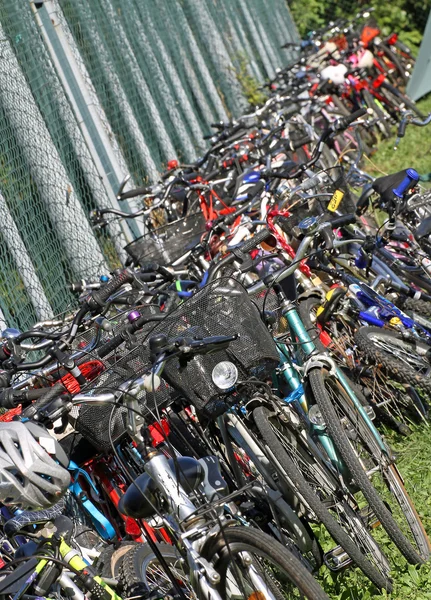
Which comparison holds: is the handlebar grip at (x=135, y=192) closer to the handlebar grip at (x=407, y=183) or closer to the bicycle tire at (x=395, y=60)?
the handlebar grip at (x=407, y=183)

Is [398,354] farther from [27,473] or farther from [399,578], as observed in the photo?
[27,473]

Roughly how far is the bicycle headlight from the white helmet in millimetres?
767

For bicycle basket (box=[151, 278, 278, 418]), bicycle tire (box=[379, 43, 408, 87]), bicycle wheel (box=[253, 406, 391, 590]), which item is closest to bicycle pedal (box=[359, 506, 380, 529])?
bicycle wheel (box=[253, 406, 391, 590])

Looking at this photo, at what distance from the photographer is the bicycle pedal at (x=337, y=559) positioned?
3.65 m

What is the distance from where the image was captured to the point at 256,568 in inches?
117

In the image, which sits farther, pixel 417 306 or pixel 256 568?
pixel 417 306

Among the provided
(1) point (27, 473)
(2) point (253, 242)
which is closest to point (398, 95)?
(2) point (253, 242)

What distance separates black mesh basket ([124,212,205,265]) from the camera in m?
5.96

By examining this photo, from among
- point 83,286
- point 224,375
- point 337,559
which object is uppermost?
point 83,286

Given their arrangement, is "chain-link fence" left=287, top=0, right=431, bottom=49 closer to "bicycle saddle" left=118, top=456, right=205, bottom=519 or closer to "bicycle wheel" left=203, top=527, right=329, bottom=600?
"bicycle saddle" left=118, top=456, right=205, bottom=519

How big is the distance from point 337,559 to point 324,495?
31 centimetres

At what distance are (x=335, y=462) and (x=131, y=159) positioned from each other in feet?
20.8

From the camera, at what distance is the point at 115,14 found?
10.2 meters

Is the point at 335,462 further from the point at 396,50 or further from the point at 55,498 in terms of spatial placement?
the point at 396,50
